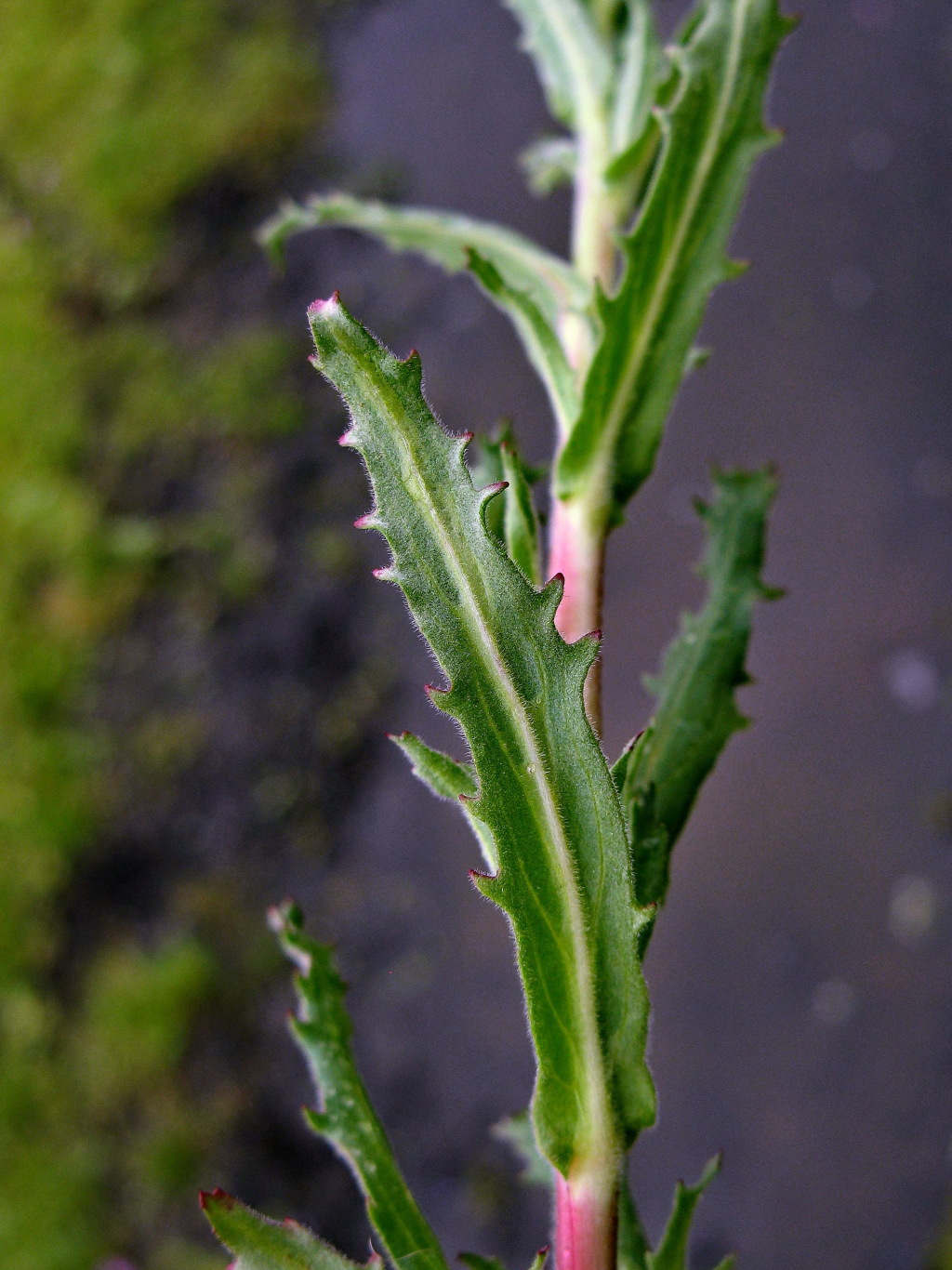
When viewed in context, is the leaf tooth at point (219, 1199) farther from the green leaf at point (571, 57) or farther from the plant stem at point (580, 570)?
the green leaf at point (571, 57)

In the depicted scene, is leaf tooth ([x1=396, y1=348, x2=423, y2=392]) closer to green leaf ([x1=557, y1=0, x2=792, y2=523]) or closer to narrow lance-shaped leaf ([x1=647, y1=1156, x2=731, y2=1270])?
green leaf ([x1=557, y1=0, x2=792, y2=523])

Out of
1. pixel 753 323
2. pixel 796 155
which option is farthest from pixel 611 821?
pixel 796 155

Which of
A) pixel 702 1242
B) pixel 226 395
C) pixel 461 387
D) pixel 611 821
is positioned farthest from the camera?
pixel 226 395

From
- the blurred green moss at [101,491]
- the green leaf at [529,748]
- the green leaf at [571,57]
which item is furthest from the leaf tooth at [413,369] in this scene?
the blurred green moss at [101,491]

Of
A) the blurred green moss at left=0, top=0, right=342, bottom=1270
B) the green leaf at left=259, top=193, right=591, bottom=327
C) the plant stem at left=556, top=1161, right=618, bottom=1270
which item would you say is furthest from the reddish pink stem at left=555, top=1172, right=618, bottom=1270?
the blurred green moss at left=0, top=0, right=342, bottom=1270

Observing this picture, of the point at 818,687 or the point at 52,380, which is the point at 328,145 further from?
the point at 818,687
